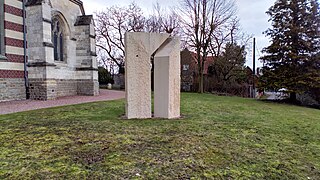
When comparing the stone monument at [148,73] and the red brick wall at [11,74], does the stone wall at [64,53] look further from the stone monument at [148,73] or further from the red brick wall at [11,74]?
the stone monument at [148,73]

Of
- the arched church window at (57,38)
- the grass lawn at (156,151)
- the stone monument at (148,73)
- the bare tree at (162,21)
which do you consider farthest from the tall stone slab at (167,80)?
the bare tree at (162,21)

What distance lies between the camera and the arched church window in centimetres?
1327

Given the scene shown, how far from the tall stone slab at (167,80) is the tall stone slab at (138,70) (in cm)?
26

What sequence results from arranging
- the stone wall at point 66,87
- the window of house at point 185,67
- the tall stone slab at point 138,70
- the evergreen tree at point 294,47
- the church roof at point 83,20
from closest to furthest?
the tall stone slab at point 138,70, the evergreen tree at point 294,47, the stone wall at point 66,87, the church roof at point 83,20, the window of house at point 185,67

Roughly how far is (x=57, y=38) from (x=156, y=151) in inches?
493

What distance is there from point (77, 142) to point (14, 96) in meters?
9.10

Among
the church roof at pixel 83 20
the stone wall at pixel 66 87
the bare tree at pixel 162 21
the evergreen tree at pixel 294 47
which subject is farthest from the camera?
the bare tree at pixel 162 21

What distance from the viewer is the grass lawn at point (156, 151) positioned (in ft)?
8.77

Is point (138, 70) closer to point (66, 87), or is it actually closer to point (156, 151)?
point (156, 151)

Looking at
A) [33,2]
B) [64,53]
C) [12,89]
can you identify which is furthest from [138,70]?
[64,53]

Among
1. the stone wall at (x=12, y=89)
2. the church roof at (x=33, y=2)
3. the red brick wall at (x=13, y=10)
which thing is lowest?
the stone wall at (x=12, y=89)

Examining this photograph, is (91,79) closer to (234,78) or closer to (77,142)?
(77,142)

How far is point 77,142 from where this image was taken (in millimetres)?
3887

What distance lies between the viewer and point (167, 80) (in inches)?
244
